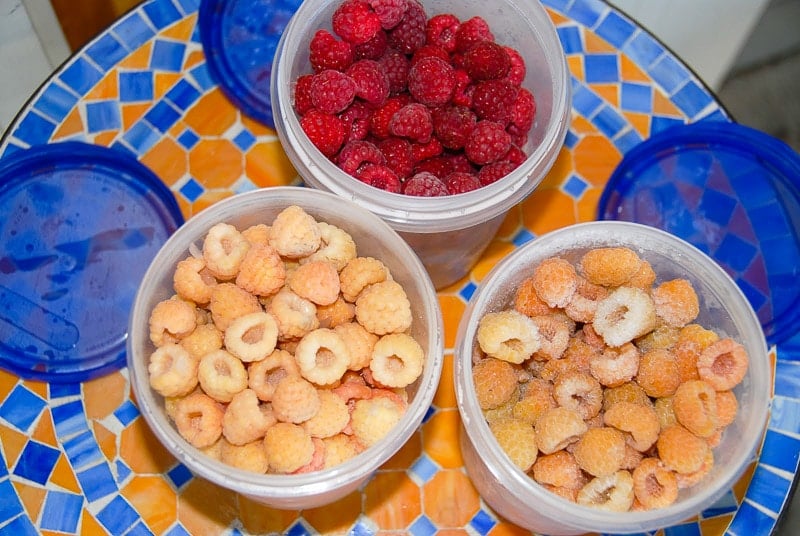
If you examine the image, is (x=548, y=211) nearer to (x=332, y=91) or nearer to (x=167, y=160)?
(x=332, y=91)

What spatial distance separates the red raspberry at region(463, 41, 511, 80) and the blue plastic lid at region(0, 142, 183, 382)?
44 cm

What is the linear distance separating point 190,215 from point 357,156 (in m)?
0.31

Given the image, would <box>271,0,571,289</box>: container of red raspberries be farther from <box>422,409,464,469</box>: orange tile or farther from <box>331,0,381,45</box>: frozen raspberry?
<box>422,409,464,469</box>: orange tile

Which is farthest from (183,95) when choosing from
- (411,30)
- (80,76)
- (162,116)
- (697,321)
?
(697,321)

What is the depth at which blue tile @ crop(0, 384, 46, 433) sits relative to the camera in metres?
1.02

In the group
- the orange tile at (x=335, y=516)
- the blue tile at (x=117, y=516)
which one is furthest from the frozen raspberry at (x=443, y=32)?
the blue tile at (x=117, y=516)

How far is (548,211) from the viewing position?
1142 millimetres

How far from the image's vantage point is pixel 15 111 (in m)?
1.27

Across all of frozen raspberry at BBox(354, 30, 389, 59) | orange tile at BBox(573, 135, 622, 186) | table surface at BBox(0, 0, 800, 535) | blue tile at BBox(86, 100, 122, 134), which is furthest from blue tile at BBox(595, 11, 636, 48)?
blue tile at BBox(86, 100, 122, 134)

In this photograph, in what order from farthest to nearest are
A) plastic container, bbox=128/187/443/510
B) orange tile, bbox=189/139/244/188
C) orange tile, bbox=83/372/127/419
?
orange tile, bbox=189/139/244/188 < orange tile, bbox=83/372/127/419 < plastic container, bbox=128/187/443/510

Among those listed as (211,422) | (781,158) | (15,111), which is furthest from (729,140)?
(15,111)

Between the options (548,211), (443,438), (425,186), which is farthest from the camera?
(548,211)

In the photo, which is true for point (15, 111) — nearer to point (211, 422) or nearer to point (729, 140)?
point (211, 422)

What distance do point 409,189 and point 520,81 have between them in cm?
23
